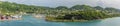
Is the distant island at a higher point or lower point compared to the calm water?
higher

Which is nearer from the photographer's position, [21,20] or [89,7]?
[89,7]

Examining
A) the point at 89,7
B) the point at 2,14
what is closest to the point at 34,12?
the point at 2,14

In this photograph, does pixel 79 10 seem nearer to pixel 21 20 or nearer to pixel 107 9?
pixel 107 9

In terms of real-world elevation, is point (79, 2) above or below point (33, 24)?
above

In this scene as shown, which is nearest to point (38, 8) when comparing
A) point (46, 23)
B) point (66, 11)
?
point (46, 23)

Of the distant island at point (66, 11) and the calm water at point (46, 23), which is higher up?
the distant island at point (66, 11)

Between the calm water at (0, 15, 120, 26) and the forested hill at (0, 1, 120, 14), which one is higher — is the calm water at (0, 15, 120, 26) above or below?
below

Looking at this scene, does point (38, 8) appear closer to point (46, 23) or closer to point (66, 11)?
point (46, 23)

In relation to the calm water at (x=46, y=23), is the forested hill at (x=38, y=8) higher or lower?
higher
